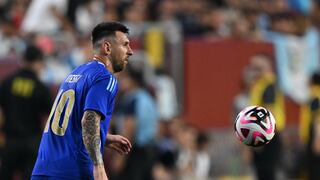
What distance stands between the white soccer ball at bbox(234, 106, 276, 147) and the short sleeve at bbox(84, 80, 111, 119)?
1.64m

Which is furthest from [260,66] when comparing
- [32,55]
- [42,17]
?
[42,17]

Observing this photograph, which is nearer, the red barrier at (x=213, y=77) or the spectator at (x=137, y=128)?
the spectator at (x=137, y=128)

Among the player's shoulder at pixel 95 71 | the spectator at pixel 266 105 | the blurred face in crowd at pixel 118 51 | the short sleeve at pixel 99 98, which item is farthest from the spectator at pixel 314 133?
the short sleeve at pixel 99 98

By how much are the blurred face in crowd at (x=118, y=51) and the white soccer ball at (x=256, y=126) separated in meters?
1.41

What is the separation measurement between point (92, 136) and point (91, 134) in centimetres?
2

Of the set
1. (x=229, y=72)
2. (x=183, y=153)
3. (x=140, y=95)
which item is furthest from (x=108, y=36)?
(x=229, y=72)

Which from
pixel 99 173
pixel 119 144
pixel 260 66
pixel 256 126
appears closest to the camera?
pixel 99 173

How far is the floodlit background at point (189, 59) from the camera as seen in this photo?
16.6 meters

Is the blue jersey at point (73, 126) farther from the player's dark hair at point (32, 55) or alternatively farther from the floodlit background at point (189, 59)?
the floodlit background at point (189, 59)

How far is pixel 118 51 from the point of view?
8.31 meters

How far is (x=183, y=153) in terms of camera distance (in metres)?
16.0

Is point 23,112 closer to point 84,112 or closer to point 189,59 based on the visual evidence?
point 84,112

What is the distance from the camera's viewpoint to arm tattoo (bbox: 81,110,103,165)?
781 centimetres

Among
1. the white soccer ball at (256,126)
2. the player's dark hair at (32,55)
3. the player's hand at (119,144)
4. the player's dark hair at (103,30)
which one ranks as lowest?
the player's hand at (119,144)
